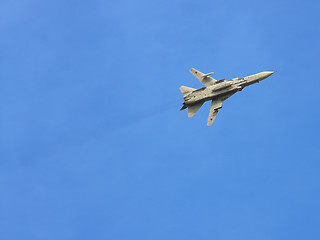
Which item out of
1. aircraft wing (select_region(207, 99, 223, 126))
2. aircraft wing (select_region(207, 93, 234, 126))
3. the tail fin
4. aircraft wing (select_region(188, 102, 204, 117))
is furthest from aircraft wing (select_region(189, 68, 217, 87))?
aircraft wing (select_region(188, 102, 204, 117))

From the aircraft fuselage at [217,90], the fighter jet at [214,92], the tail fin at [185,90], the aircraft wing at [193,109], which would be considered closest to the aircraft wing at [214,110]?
the fighter jet at [214,92]

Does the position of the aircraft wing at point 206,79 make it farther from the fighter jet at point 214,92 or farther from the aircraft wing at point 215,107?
the aircraft wing at point 215,107

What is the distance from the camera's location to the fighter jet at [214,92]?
78.1m

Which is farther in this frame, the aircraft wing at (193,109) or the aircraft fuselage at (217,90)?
the aircraft wing at (193,109)

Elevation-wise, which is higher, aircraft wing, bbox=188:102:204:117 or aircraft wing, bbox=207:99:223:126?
aircraft wing, bbox=188:102:204:117

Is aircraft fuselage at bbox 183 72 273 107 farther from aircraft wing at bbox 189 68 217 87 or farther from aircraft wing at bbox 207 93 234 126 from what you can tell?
aircraft wing at bbox 189 68 217 87

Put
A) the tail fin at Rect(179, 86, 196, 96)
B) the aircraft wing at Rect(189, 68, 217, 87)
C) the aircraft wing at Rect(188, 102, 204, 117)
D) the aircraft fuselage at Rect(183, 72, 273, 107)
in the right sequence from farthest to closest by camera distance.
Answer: the aircraft wing at Rect(189, 68, 217, 87)
the tail fin at Rect(179, 86, 196, 96)
the aircraft wing at Rect(188, 102, 204, 117)
the aircraft fuselage at Rect(183, 72, 273, 107)

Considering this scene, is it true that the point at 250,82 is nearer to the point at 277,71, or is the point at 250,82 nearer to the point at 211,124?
the point at 277,71

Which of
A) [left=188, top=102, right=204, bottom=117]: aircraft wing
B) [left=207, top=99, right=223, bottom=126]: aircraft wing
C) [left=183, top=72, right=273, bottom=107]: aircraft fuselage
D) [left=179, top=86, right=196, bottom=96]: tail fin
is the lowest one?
[left=207, top=99, right=223, bottom=126]: aircraft wing

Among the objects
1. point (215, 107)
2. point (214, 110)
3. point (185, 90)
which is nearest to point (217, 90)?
point (215, 107)

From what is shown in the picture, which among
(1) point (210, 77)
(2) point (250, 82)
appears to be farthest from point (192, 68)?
(2) point (250, 82)

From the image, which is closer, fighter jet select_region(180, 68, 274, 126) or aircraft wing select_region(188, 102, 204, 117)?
fighter jet select_region(180, 68, 274, 126)

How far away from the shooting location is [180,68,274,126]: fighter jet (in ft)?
256

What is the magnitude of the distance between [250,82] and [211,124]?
970 centimetres
